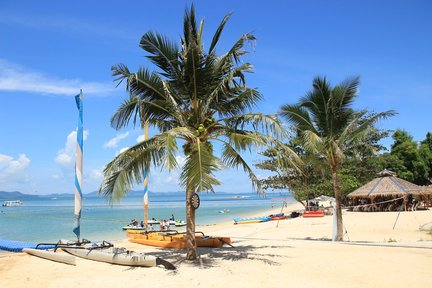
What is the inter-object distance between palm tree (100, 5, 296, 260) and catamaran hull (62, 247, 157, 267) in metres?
1.25

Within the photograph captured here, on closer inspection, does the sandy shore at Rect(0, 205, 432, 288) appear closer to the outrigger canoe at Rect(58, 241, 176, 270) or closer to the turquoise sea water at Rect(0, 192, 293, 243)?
the outrigger canoe at Rect(58, 241, 176, 270)

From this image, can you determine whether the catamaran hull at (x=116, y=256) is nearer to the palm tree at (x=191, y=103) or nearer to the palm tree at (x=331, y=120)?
the palm tree at (x=191, y=103)

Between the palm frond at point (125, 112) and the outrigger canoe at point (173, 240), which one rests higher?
the palm frond at point (125, 112)

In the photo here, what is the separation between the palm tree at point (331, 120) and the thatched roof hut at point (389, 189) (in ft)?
53.6

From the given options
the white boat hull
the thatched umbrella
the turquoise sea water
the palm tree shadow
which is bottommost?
the turquoise sea water

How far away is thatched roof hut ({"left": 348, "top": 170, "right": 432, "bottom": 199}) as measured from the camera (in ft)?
91.5

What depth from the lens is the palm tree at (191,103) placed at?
9250 millimetres

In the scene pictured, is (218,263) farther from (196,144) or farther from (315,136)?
(315,136)

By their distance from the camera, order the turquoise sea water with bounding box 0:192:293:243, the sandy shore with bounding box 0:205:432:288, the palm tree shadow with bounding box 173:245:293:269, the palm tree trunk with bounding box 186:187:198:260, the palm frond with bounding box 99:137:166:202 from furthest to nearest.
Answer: the turquoise sea water with bounding box 0:192:293:243
the palm tree trunk with bounding box 186:187:198:260
the palm tree shadow with bounding box 173:245:293:269
the palm frond with bounding box 99:137:166:202
the sandy shore with bounding box 0:205:432:288

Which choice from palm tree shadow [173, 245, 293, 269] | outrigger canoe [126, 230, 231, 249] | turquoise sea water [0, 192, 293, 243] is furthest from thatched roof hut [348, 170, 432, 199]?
outrigger canoe [126, 230, 231, 249]

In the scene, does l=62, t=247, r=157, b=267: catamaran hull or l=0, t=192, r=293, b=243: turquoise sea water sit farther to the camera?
l=0, t=192, r=293, b=243: turquoise sea water

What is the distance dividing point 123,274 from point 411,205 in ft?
87.6

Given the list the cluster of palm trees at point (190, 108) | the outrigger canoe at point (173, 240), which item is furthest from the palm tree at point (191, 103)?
the outrigger canoe at point (173, 240)

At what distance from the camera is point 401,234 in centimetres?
1597
